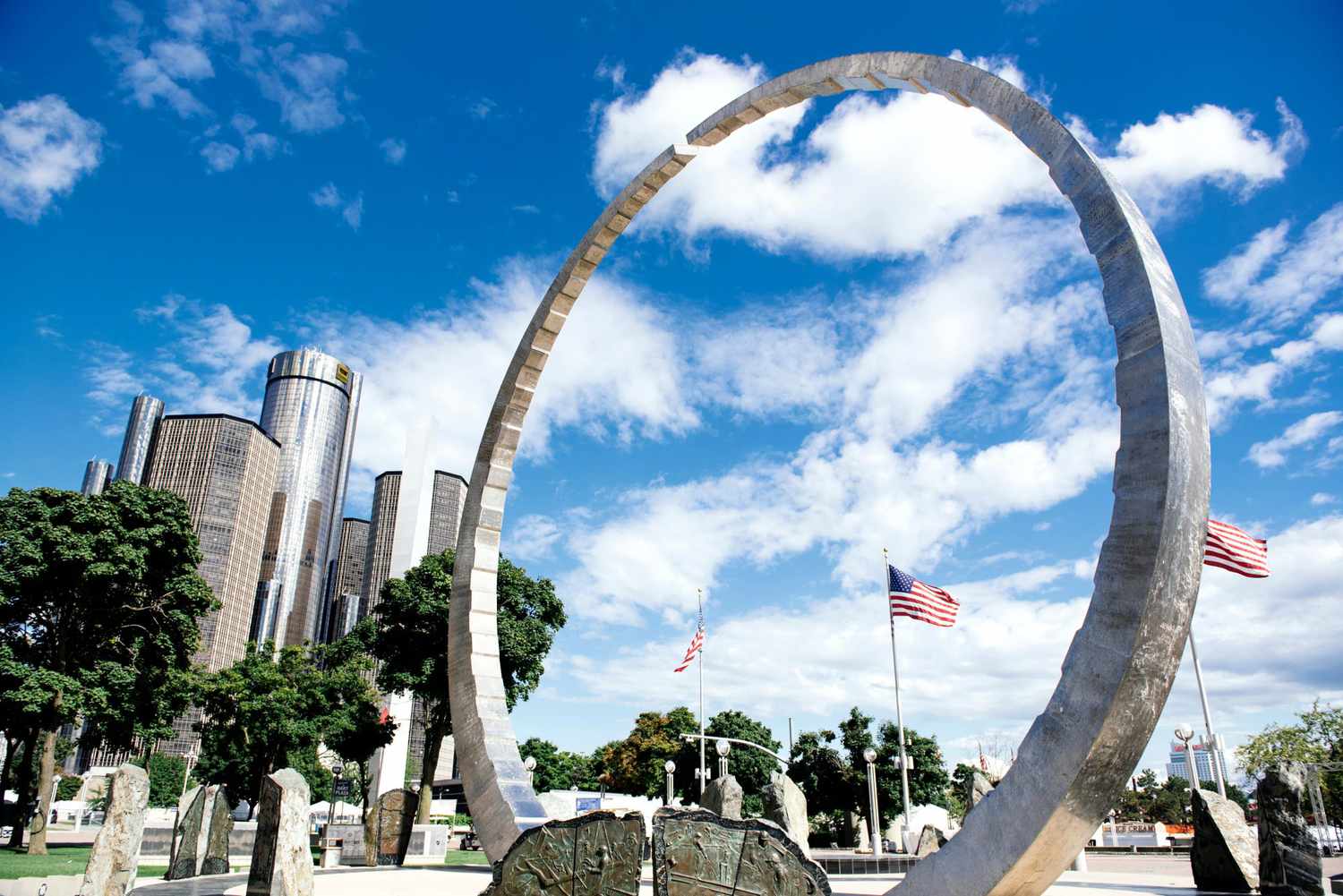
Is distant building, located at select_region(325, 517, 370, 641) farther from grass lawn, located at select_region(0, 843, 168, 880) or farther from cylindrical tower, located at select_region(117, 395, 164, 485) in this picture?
grass lawn, located at select_region(0, 843, 168, 880)

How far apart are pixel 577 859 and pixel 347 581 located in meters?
186

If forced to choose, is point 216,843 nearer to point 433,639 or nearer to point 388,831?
point 388,831

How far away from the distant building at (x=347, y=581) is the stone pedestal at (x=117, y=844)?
146917mm

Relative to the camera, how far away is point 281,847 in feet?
32.3

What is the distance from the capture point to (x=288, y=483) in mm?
167000

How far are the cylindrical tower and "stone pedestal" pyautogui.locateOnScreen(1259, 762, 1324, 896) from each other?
632 feet

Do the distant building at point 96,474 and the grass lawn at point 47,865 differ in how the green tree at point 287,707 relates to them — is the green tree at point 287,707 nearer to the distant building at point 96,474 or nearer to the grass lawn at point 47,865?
the grass lawn at point 47,865

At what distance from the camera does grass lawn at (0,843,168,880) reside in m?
17.3

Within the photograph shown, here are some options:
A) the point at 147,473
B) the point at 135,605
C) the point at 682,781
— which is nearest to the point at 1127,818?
the point at 682,781

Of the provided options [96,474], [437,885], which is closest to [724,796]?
[437,885]

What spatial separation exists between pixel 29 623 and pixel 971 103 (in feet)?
94.4

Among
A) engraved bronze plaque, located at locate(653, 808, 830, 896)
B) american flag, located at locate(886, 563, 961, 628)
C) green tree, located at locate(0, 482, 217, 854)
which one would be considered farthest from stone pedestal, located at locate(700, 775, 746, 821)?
green tree, located at locate(0, 482, 217, 854)

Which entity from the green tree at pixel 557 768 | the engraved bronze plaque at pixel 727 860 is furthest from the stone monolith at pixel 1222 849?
the green tree at pixel 557 768

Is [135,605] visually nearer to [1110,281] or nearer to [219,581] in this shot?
[1110,281]
